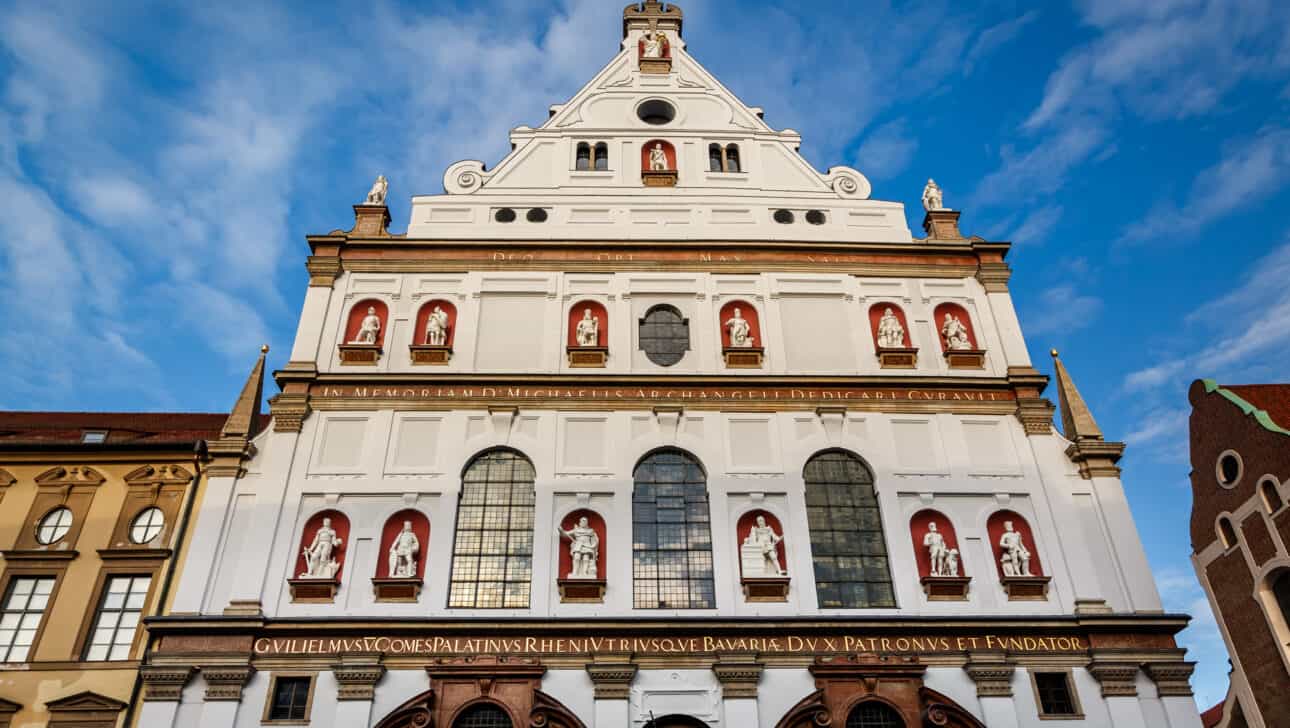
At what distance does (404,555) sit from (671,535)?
5310mm

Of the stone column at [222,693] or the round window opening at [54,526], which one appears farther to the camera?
the round window opening at [54,526]

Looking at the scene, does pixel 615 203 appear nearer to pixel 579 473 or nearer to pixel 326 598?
pixel 579 473

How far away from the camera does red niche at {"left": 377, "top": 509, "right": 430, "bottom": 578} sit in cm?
1876

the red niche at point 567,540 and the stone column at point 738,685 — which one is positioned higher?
the red niche at point 567,540

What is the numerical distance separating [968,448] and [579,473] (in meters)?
8.48

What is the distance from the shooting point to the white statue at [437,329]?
72.4 feet

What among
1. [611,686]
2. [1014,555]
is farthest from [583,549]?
[1014,555]

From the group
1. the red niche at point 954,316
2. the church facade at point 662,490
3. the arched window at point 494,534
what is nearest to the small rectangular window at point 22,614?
the church facade at point 662,490

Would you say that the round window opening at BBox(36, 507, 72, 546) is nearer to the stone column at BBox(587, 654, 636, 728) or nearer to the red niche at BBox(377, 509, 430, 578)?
the red niche at BBox(377, 509, 430, 578)

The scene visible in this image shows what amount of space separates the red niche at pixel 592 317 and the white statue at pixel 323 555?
6744 millimetres

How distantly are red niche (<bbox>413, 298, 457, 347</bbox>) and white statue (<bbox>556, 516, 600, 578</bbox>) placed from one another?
5.73 metres

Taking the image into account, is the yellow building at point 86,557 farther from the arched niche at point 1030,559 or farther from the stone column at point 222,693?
the arched niche at point 1030,559

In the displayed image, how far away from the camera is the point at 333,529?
19312mm

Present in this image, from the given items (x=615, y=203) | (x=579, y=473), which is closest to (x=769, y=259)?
(x=615, y=203)
